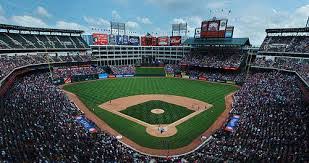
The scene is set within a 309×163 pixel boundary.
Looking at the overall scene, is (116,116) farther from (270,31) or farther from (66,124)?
(270,31)

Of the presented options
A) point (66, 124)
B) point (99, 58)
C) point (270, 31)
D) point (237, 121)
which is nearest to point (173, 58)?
point (99, 58)

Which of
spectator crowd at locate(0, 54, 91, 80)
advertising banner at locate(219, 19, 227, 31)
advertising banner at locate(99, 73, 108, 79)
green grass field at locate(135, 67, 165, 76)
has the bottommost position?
advertising banner at locate(99, 73, 108, 79)

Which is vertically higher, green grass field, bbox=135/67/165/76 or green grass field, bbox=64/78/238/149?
green grass field, bbox=135/67/165/76

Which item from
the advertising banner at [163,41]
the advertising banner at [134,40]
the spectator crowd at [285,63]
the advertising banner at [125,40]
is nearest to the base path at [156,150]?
the spectator crowd at [285,63]

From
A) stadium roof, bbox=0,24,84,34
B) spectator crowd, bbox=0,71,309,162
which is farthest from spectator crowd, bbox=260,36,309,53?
stadium roof, bbox=0,24,84,34

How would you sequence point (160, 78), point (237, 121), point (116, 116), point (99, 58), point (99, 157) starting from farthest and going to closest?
point (99, 58)
point (160, 78)
point (116, 116)
point (237, 121)
point (99, 157)

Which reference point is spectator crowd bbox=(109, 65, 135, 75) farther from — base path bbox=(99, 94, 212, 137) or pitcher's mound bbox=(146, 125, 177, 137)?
pitcher's mound bbox=(146, 125, 177, 137)
